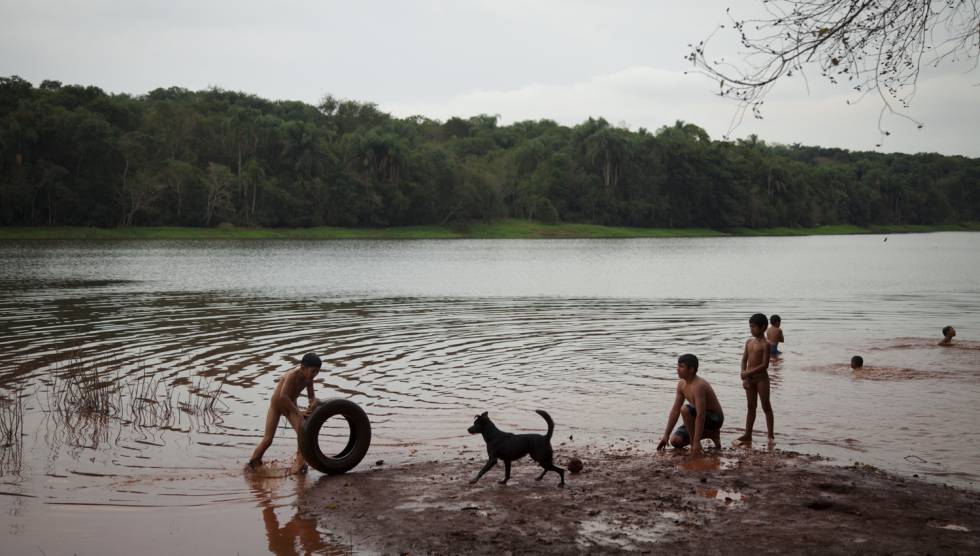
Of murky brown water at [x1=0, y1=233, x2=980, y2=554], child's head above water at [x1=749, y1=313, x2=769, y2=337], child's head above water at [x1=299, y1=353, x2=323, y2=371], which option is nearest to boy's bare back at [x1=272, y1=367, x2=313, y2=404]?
child's head above water at [x1=299, y1=353, x2=323, y2=371]

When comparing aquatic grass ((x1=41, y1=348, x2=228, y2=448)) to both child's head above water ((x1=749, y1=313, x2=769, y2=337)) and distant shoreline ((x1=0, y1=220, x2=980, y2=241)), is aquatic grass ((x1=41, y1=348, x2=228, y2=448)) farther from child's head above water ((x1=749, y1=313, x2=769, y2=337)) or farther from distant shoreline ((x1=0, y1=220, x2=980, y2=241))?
distant shoreline ((x1=0, y1=220, x2=980, y2=241))

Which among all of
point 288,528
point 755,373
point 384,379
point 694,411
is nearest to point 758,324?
point 755,373

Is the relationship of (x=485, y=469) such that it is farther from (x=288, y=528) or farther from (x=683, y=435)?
(x=683, y=435)

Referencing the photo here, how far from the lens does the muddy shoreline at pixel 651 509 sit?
27.2ft

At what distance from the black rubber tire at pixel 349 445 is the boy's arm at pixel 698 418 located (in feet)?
15.1

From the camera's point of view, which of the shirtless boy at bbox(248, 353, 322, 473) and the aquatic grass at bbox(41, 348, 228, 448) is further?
the aquatic grass at bbox(41, 348, 228, 448)

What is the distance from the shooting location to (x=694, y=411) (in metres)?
12.0

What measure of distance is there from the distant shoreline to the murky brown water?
6354 centimetres

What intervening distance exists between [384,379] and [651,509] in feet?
33.3

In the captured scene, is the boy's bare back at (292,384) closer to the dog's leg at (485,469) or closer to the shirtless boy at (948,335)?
the dog's leg at (485,469)

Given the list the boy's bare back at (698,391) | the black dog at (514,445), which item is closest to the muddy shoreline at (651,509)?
the black dog at (514,445)

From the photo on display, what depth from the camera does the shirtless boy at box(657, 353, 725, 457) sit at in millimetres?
11797

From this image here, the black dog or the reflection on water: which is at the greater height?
the black dog

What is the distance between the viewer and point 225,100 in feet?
527
